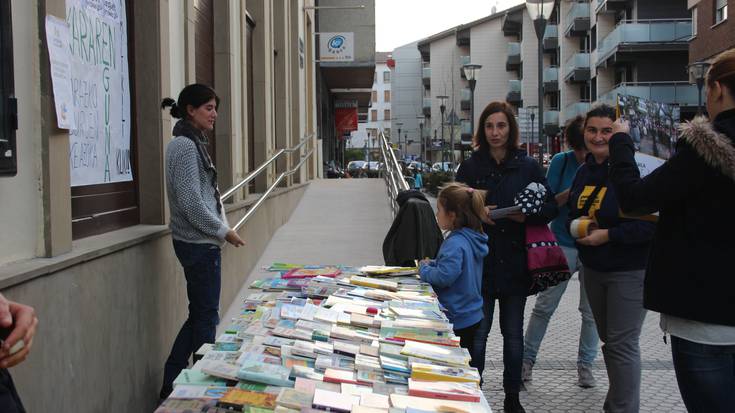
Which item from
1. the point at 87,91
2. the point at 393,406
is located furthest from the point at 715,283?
the point at 87,91

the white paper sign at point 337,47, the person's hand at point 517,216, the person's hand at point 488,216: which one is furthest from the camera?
the white paper sign at point 337,47

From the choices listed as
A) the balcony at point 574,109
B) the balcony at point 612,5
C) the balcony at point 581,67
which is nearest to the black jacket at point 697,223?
the balcony at point 612,5

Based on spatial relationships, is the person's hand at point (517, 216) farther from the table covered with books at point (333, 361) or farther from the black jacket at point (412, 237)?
the table covered with books at point (333, 361)

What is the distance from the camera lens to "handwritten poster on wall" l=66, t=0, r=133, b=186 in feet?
15.8

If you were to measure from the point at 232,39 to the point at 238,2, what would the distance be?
29.1 inches

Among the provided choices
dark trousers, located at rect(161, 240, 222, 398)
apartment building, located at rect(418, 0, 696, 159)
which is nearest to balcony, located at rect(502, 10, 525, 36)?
apartment building, located at rect(418, 0, 696, 159)

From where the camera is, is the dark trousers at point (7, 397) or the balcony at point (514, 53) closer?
the dark trousers at point (7, 397)

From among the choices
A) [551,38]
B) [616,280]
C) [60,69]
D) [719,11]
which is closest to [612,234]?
[616,280]

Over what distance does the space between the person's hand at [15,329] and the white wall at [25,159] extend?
159 centimetres

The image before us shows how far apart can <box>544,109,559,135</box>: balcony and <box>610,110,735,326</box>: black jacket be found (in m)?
53.3

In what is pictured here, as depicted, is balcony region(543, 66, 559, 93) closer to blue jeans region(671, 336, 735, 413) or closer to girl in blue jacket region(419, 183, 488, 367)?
girl in blue jacket region(419, 183, 488, 367)

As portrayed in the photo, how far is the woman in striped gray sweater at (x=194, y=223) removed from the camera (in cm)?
499

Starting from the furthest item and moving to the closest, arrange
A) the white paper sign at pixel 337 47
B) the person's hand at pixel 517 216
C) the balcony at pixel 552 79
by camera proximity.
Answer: the balcony at pixel 552 79 → the white paper sign at pixel 337 47 → the person's hand at pixel 517 216

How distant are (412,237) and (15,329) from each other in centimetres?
402
